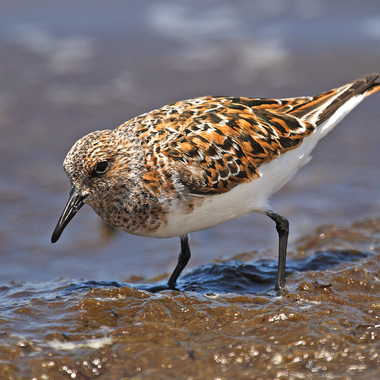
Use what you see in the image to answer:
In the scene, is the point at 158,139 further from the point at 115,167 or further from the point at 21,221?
the point at 21,221

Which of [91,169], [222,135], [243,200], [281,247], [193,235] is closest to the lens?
[91,169]

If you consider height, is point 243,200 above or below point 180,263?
above

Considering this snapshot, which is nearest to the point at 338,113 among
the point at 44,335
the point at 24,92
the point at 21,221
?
the point at 44,335

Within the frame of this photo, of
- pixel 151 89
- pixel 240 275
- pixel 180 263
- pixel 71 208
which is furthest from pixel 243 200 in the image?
pixel 151 89

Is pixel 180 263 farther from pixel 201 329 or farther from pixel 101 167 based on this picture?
pixel 201 329

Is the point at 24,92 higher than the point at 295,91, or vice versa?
the point at 24,92

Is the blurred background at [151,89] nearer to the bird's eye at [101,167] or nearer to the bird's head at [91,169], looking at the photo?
the bird's head at [91,169]

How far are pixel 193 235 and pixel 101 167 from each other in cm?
356

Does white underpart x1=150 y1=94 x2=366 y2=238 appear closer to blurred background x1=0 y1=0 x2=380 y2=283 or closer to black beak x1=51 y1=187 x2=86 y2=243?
black beak x1=51 y1=187 x2=86 y2=243

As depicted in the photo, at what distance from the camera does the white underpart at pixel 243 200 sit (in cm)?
628

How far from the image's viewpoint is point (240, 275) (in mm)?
7145

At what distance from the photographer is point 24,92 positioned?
12977mm

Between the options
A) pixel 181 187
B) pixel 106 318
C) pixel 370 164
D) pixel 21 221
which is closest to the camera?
pixel 106 318

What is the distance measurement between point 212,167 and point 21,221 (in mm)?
4631
